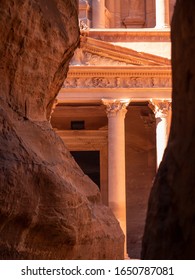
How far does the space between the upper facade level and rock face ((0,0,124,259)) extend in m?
25.3

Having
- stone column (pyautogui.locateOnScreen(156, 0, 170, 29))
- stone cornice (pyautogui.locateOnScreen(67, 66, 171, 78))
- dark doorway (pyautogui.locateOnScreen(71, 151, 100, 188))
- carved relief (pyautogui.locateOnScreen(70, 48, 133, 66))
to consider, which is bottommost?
dark doorway (pyautogui.locateOnScreen(71, 151, 100, 188))

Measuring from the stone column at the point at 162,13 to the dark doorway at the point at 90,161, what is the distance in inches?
286

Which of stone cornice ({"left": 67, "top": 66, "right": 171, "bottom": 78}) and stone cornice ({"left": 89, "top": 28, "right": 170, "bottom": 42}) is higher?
stone cornice ({"left": 89, "top": 28, "right": 170, "bottom": 42})

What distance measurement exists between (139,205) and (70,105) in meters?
5.42

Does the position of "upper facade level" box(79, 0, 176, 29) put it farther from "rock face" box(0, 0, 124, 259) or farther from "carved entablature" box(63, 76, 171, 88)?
"rock face" box(0, 0, 124, 259)

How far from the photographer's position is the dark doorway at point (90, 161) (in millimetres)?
27562

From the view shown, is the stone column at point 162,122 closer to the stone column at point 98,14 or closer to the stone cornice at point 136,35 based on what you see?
the stone cornice at point 136,35

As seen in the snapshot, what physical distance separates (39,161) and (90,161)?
74.3 feet

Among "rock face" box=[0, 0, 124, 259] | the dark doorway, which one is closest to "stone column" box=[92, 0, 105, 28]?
the dark doorway

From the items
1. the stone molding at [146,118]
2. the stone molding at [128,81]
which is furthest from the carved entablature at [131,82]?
the stone molding at [146,118]

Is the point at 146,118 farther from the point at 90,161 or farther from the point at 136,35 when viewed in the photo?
the point at 136,35

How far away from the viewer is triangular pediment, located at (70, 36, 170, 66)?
2292 cm

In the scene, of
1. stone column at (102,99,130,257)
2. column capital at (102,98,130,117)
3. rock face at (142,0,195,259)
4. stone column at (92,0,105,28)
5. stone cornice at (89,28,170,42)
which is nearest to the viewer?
rock face at (142,0,195,259)
